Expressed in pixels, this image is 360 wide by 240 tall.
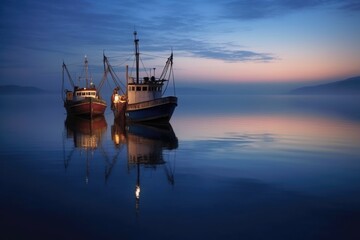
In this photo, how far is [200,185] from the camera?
16844mm

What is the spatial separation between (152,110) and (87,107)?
51.5ft

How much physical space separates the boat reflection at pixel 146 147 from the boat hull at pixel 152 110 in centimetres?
188

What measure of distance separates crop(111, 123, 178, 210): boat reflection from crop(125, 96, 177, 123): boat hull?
6.18 ft

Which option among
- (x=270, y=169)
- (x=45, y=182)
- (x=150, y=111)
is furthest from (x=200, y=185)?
(x=150, y=111)

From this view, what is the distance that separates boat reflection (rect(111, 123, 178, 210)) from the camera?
816 inches

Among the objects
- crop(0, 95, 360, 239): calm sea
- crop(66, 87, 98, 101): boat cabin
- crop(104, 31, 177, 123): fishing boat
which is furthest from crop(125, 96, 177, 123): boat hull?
crop(66, 87, 98, 101): boat cabin

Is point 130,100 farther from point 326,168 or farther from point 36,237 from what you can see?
point 36,237

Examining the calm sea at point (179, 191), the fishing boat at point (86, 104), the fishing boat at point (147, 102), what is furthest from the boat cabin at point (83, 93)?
the calm sea at point (179, 191)

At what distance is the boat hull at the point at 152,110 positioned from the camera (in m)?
44.3

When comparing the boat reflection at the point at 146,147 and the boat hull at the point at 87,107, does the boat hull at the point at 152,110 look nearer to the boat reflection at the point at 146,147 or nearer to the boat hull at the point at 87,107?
the boat reflection at the point at 146,147

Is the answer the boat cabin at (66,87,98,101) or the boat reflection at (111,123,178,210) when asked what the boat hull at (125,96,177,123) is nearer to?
the boat reflection at (111,123,178,210)

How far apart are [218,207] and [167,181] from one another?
4.51m

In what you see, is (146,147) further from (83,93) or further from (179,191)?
(83,93)

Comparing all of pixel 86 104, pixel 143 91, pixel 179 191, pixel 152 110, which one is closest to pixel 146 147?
pixel 179 191
